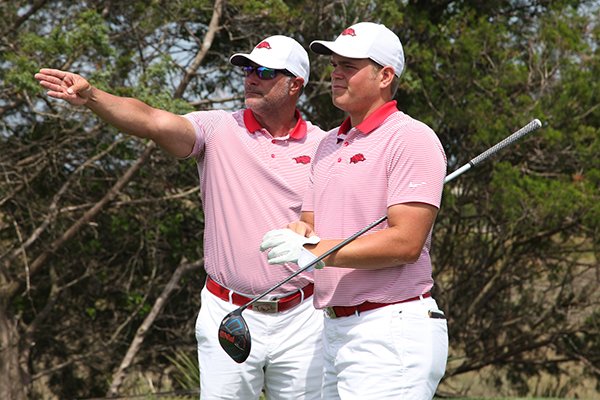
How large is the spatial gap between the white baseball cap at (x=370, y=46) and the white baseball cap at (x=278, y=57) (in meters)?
0.83

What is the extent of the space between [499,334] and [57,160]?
616 cm

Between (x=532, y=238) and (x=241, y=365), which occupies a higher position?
(x=532, y=238)

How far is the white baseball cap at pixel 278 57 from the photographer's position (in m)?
4.43

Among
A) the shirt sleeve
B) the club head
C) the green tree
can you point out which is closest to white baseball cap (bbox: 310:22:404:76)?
the shirt sleeve

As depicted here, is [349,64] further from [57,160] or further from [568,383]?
[568,383]

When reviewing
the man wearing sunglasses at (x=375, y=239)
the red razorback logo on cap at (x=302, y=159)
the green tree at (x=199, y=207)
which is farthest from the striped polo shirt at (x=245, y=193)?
the green tree at (x=199, y=207)

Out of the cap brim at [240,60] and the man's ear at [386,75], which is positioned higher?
the cap brim at [240,60]

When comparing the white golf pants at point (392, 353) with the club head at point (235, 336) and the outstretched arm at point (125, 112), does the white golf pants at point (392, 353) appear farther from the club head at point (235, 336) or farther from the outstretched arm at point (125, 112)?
the outstretched arm at point (125, 112)

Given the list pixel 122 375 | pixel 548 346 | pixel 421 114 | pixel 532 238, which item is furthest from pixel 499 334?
pixel 122 375

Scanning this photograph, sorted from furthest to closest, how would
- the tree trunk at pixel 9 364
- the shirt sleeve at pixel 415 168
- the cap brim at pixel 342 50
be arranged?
the tree trunk at pixel 9 364, the cap brim at pixel 342 50, the shirt sleeve at pixel 415 168

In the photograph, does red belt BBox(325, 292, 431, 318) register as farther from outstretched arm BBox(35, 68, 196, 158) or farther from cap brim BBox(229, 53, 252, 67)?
cap brim BBox(229, 53, 252, 67)

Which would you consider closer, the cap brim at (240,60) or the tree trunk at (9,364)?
the cap brim at (240,60)

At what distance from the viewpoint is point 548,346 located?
13719 millimetres

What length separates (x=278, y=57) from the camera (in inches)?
177
